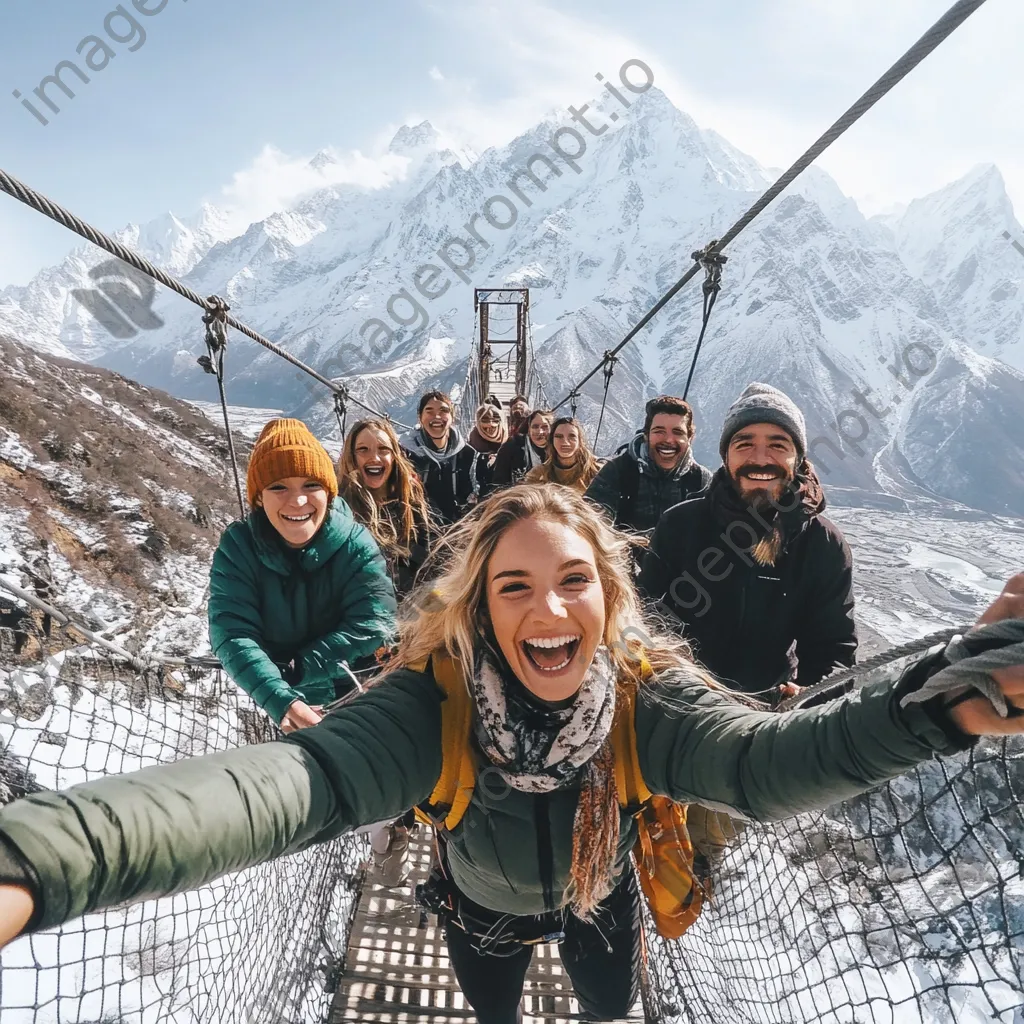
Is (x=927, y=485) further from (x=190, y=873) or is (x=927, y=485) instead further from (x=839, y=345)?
(x=190, y=873)

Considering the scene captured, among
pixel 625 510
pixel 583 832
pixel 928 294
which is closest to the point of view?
Result: pixel 583 832

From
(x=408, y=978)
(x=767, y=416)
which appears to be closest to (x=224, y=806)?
(x=767, y=416)

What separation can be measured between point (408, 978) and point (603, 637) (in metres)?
1.88

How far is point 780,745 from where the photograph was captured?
0.94 meters

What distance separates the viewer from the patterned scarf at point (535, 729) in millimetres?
1102

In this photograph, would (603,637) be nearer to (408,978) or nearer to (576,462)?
(408,978)

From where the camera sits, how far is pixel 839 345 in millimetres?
167625

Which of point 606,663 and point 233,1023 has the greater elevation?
point 606,663

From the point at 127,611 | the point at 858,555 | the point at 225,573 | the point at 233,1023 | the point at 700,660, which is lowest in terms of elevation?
the point at 233,1023

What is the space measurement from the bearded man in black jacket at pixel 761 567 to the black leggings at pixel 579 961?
2.13ft

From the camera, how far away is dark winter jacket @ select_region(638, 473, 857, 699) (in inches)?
67.3

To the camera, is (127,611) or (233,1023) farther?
(127,611)

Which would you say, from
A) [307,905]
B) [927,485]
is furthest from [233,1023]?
[927,485]

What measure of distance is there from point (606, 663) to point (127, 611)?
43.5 ft
